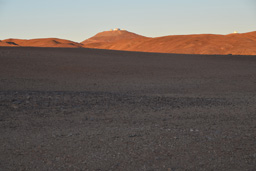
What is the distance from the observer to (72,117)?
8.58 m

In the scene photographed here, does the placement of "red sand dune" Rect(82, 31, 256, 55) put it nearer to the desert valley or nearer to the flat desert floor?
the desert valley

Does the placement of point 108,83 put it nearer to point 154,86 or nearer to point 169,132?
point 154,86

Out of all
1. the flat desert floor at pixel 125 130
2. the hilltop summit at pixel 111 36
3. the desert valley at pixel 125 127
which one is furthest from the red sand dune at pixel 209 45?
the hilltop summit at pixel 111 36

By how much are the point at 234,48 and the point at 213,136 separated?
47.1m

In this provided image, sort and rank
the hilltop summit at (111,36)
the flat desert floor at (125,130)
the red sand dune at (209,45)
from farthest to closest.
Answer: the hilltop summit at (111,36) < the red sand dune at (209,45) < the flat desert floor at (125,130)

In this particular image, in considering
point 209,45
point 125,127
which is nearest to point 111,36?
point 209,45

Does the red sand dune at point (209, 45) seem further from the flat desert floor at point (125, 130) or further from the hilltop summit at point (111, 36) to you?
the hilltop summit at point (111, 36)

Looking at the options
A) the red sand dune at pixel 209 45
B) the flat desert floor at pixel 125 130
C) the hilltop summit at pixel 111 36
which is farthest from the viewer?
the hilltop summit at pixel 111 36

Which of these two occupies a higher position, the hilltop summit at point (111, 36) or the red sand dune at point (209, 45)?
the hilltop summit at point (111, 36)

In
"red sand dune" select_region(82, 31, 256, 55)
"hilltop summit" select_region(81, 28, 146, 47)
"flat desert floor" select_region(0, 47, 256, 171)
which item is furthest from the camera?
"hilltop summit" select_region(81, 28, 146, 47)

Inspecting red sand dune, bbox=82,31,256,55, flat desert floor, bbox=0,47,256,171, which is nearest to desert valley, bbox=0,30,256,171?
flat desert floor, bbox=0,47,256,171

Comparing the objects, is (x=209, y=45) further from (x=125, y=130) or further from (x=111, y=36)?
(x=111, y=36)

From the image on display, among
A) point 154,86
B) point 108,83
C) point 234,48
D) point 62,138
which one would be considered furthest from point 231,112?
point 234,48

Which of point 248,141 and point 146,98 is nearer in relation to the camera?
point 248,141
